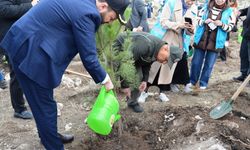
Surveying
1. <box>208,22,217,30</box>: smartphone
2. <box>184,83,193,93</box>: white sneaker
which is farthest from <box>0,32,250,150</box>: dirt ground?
<box>208,22,217,30</box>: smartphone

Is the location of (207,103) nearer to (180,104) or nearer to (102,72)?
(180,104)

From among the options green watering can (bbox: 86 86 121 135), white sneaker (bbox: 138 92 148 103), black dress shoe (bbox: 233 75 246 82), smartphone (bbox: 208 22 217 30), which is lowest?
black dress shoe (bbox: 233 75 246 82)

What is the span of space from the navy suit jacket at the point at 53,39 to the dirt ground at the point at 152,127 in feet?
3.52

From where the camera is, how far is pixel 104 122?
2.37 metres

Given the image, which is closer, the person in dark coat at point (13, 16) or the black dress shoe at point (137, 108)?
the person in dark coat at point (13, 16)

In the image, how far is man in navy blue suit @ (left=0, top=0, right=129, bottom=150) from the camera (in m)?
2.11

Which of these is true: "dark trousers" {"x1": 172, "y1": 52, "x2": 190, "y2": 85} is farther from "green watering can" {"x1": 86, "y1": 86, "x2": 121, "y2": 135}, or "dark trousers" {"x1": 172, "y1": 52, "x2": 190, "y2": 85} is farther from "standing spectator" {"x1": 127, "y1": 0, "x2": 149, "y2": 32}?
"green watering can" {"x1": 86, "y1": 86, "x2": 121, "y2": 135}

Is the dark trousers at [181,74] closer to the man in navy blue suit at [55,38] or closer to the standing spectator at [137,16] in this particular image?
the standing spectator at [137,16]

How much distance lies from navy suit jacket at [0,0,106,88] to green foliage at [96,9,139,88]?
0.47 meters

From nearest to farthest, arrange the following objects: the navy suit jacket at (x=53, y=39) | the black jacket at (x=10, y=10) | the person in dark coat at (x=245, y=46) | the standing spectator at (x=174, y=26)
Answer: the navy suit jacket at (x=53, y=39) < the black jacket at (x=10, y=10) < the standing spectator at (x=174, y=26) < the person in dark coat at (x=245, y=46)

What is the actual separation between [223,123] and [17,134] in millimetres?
2269

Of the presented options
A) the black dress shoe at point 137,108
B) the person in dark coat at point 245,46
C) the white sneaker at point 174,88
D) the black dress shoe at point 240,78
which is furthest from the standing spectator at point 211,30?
the black dress shoe at point 137,108

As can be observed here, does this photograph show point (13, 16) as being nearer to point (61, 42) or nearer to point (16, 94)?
point (16, 94)

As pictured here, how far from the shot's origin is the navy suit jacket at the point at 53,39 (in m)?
2.11
